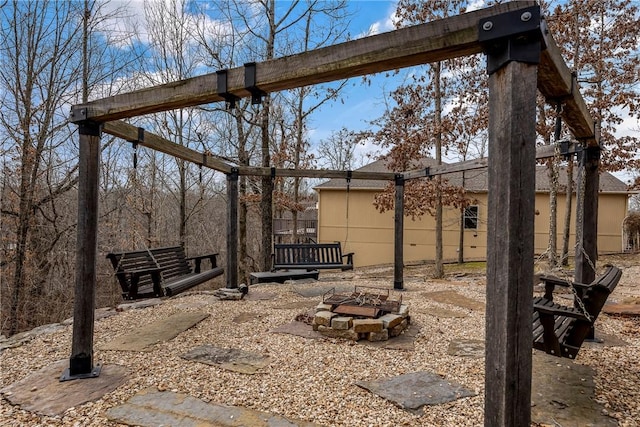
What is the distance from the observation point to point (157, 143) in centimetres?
365

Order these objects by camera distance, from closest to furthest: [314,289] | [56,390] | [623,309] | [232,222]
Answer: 1. [56,390]
2. [623,309]
3. [232,222]
4. [314,289]

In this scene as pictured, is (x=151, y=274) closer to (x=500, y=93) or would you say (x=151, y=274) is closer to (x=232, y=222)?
(x=232, y=222)

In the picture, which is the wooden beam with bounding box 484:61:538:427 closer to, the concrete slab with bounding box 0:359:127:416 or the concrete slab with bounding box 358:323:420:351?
the concrete slab with bounding box 358:323:420:351

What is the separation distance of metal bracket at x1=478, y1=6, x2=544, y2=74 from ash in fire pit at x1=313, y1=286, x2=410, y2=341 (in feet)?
8.74

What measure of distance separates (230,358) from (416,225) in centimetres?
1061

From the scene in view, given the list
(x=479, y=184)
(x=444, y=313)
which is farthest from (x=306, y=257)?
(x=479, y=184)

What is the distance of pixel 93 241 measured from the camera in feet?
9.46

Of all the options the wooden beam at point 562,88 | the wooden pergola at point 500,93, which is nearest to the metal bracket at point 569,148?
the wooden beam at point 562,88

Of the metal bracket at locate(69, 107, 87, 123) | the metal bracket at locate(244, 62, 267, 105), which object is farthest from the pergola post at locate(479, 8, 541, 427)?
the metal bracket at locate(69, 107, 87, 123)

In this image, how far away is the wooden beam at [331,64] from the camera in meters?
1.76

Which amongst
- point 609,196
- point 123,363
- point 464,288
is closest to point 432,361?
point 123,363

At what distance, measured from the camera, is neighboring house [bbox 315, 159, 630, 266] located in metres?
12.6

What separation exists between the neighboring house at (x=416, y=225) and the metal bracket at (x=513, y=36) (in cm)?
1085

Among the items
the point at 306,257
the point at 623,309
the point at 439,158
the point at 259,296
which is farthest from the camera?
the point at 439,158
